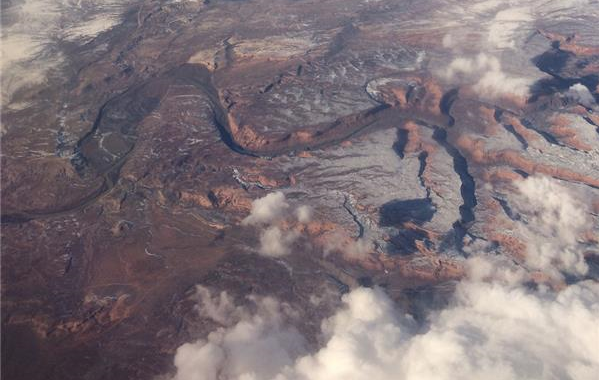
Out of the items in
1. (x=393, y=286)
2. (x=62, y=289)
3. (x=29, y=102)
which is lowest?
(x=393, y=286)

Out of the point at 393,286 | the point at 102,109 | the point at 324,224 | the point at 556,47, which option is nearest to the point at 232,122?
the point at 102,109

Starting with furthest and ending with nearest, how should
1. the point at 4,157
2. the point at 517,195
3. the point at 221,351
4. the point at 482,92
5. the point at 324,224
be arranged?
the point at 482,92 < the point at 4,157 < the point at 517,195 < the point at 324,224 < the point at 221,351

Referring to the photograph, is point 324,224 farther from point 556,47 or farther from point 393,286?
point 556,47

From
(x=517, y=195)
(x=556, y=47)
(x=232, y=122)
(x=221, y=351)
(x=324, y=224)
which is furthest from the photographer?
(x=556, y=47)

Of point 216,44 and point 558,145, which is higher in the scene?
point 216,44

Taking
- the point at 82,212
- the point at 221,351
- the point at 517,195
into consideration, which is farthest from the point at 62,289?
the point at 517,195

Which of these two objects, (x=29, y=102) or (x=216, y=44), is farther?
(x=216, y=44)
